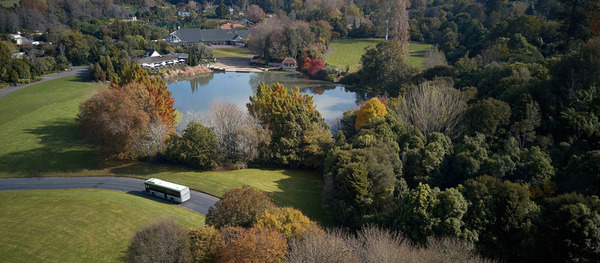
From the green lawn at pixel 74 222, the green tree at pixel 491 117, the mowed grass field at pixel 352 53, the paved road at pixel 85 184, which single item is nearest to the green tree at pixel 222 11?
the mowed grass field at pixel 352 53

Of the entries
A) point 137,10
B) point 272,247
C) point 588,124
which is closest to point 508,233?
point 272,247

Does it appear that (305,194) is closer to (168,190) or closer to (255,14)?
(168,190)

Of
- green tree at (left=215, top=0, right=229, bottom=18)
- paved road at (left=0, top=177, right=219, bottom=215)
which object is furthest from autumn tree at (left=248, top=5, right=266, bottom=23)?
paved road at (left=0, top=177, right=219, bottom=215)

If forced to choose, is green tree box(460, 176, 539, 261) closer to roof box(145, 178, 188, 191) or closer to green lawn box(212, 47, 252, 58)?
roof box(145, 178, 188, 191)

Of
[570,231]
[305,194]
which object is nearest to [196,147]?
[305,194]

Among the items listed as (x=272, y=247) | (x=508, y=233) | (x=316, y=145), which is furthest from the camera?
(x=316, y=145)

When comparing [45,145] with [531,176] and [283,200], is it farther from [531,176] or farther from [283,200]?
[531,176]
